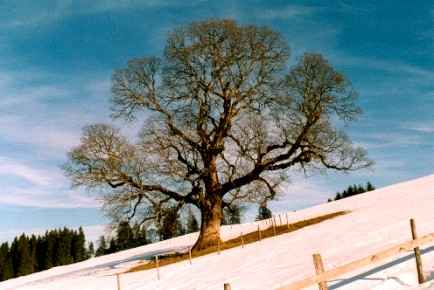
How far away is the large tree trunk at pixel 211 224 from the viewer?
1329 inches

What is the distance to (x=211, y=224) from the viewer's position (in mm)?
33906

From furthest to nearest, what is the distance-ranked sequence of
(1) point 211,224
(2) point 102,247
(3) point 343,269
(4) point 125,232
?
(2) point 102,247
(1) point 211,224
(4) point 125,232
(3) point 343,269

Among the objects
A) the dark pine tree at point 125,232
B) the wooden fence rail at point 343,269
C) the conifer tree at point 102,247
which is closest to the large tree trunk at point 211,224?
the dark pine tree at point 125,232

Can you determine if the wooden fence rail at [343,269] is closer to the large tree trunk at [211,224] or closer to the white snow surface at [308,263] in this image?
the white snow surface at [308,263]

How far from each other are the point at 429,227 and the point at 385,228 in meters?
3.24

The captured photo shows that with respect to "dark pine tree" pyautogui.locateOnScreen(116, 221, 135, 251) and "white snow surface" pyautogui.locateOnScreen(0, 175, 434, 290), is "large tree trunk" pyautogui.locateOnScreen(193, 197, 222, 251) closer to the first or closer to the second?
"white snow surface" pyautogui.locateOnScreen(0, 175, 434, 290)

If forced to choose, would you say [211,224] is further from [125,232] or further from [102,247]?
[102,247]

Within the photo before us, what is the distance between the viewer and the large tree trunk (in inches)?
1329

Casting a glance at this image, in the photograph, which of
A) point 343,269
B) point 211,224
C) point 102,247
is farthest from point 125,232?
point 102,247

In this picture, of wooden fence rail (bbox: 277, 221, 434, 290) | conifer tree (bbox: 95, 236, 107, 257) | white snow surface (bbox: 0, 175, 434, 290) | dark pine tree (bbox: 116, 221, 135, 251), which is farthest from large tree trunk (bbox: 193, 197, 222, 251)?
conifer tree (bbox: 95, 236, 107, 257)

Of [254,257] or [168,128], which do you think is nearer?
[254,257]

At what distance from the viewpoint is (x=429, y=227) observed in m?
23.1

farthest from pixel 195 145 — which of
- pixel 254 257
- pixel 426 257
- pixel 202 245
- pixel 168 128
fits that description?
pixel 426 257

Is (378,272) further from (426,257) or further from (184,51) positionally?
(184,51)
